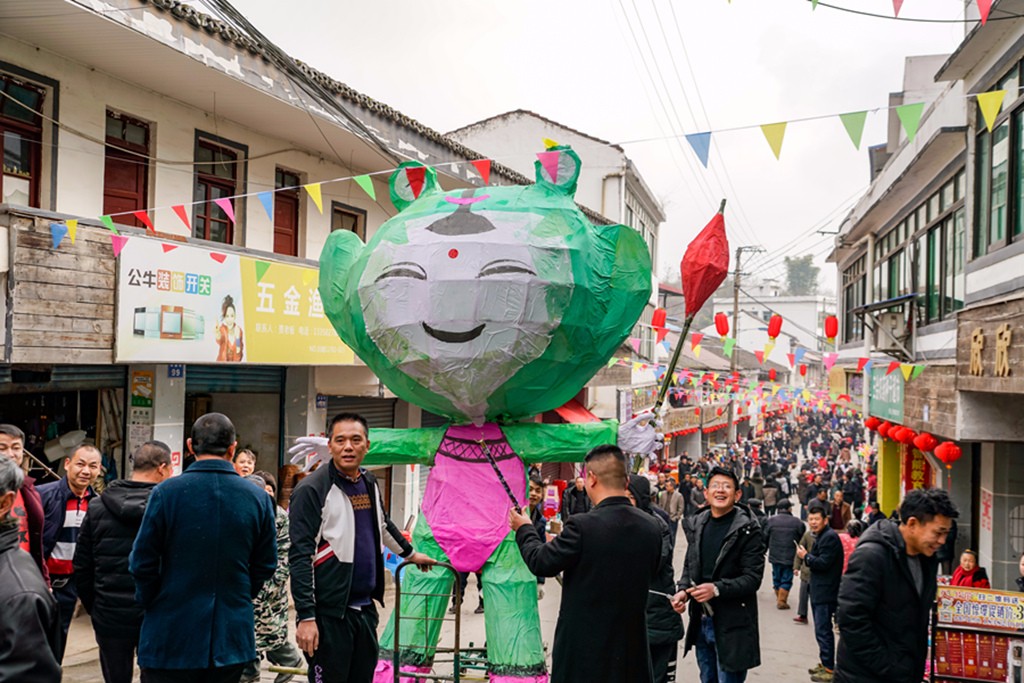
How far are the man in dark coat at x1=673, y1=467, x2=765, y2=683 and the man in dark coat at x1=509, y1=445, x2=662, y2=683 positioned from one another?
5.40ft

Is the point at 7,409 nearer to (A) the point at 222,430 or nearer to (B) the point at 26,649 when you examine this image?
(A) the point at 222,430

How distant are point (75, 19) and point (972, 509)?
39.3 ft

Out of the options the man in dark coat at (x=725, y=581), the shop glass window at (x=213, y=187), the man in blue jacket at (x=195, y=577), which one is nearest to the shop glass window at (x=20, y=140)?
the shop glass window at (x=213, y=187)

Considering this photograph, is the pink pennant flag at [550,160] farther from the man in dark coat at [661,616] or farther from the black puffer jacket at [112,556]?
the black puffer jacket at [112,556]

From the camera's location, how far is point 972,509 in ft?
39.5

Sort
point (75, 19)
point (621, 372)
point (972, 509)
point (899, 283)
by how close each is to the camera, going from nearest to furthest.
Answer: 1. point (75, 19)
2. point (972, 509)
3. point (899, 283)
4. point (621, 372)

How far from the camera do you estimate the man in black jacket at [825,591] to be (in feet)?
23.9

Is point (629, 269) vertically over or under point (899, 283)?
under

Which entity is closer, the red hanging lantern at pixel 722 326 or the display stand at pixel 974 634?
the display stand at pixel 974 634

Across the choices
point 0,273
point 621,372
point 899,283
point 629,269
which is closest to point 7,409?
point 0,273

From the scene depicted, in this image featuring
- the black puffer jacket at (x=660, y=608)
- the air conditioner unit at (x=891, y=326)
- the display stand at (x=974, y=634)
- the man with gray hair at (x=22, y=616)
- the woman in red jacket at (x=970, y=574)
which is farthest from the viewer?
the air conditioner unit at (x=891, y=326)

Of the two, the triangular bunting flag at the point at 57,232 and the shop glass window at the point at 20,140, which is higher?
the shop glass window at the point at 20,140

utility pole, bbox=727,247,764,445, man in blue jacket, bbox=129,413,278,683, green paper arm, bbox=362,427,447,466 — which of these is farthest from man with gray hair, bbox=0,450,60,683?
utility pole, bbox=727,247,764,445

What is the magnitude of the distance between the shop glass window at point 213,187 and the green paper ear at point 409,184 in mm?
4840
